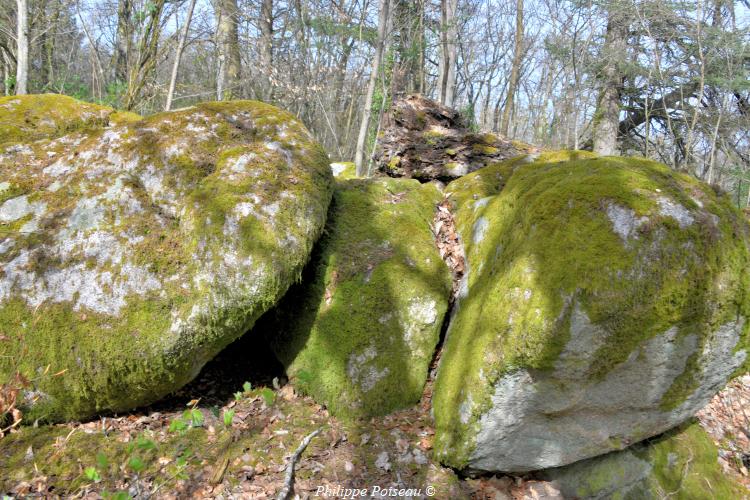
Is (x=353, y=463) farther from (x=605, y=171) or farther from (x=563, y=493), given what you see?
(x=605, y=171)

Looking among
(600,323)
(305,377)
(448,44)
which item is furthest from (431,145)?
(448,44)

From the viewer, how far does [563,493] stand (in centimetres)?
339

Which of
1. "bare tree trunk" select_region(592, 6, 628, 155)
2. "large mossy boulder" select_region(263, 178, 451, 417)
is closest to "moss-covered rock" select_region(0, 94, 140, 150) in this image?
"large mossy boulder" select_region(263, 178, 451, 417)

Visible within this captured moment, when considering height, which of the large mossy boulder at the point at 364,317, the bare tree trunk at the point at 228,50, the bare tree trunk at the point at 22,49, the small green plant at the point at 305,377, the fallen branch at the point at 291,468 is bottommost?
the fallen branch at the point at 291,468

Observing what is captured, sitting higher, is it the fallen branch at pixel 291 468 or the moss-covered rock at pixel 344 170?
the moss-covered rock at pixel 344 170

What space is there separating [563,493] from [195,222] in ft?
13.1

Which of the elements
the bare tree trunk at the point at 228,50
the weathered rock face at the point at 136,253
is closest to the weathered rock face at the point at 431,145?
the weathered rock face at the point at 136,253

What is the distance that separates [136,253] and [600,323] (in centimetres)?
384

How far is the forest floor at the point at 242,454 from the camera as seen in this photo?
3.07 metres

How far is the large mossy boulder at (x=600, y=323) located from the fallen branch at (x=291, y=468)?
114 cm

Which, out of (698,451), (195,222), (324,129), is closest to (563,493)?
(698,451)

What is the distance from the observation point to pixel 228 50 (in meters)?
11.4

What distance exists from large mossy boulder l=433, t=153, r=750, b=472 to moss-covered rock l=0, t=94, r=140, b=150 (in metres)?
4.75

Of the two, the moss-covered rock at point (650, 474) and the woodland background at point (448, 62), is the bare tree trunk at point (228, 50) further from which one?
the moss-covered rock at point (650, 474)
